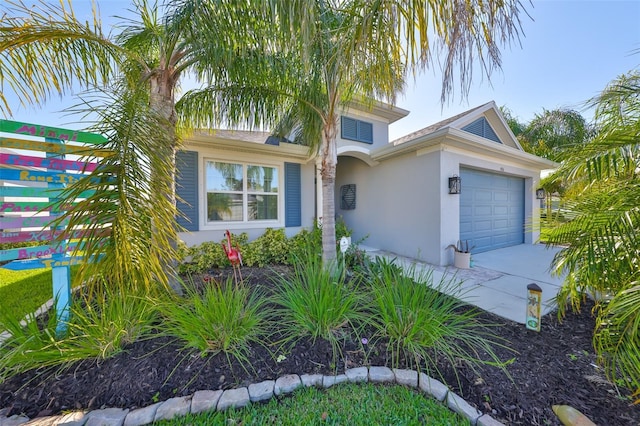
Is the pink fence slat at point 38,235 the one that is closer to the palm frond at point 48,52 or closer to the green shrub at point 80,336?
the green shrub at point 80,336

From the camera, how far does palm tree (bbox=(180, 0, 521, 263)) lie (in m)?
2.11

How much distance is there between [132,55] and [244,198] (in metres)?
3.95

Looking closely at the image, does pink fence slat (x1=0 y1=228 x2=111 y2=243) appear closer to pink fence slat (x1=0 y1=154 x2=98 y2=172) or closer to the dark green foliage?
pink fence slat (x1=0 y1=154 x2=98 y2=172)

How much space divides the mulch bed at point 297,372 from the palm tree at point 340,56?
189 cm

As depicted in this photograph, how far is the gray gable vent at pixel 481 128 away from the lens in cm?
815

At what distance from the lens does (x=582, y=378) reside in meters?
2.32

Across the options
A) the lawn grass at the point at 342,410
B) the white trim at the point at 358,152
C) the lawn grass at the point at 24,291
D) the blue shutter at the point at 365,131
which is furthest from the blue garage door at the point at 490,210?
the lawn grass at the point at 24,291

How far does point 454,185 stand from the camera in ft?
20.1

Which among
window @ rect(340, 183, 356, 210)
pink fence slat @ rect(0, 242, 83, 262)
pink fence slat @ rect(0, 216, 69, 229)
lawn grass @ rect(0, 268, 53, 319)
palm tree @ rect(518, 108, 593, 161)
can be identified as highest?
palm tree @ rect(518, 108, 593, 161)

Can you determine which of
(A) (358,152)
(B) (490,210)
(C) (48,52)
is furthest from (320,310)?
(B) (490,210)

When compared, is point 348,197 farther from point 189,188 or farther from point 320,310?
point 320,310

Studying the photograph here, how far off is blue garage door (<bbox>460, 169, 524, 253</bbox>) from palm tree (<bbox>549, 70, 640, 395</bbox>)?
13.6 feet

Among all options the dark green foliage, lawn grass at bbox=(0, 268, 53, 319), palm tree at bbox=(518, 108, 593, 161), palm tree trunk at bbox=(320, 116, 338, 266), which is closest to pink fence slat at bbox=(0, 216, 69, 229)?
lawn grass at bbox=(0, 268, 53, 319)

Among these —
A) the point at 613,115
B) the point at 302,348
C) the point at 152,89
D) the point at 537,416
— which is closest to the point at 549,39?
the point at 613,115
